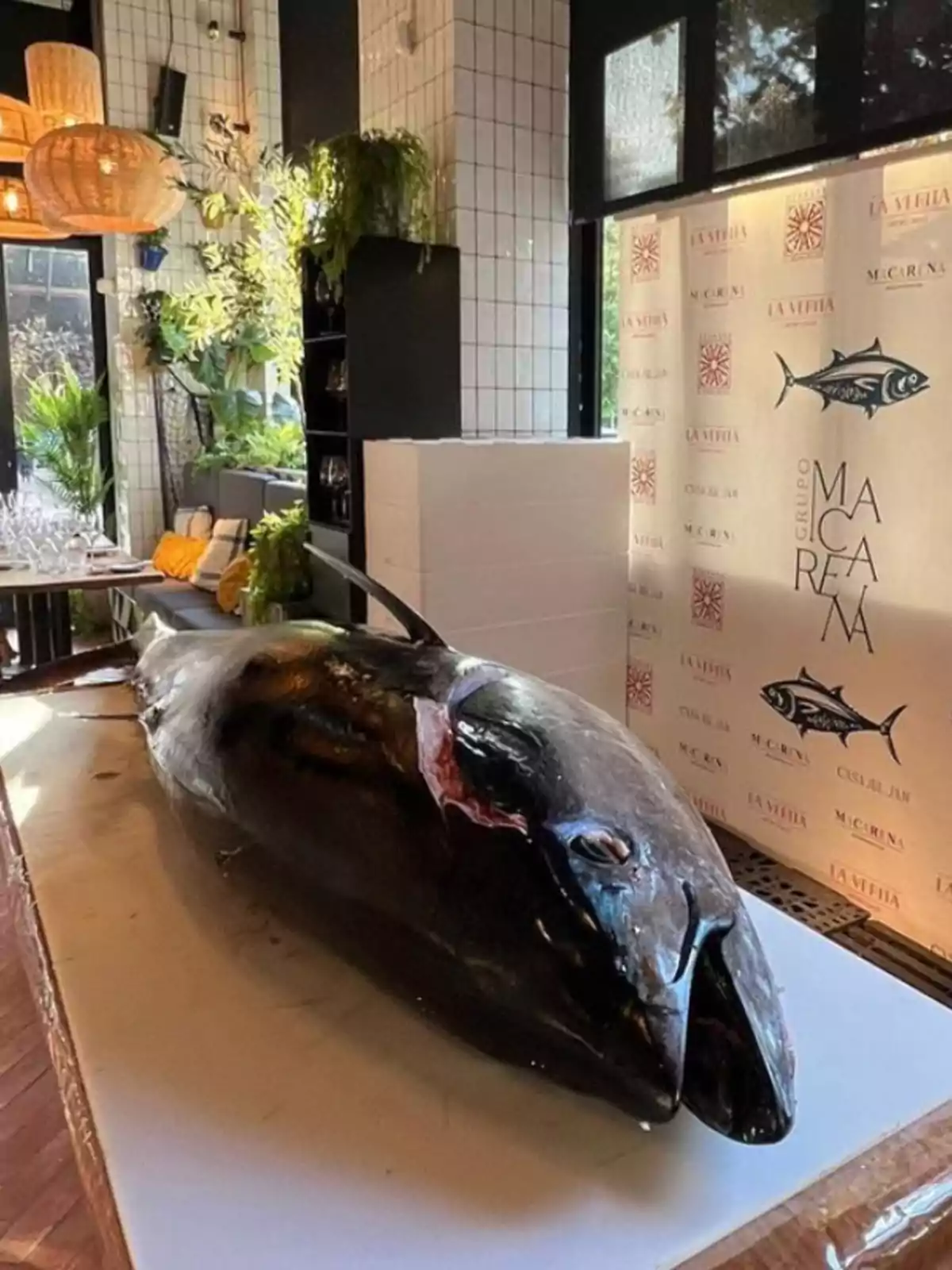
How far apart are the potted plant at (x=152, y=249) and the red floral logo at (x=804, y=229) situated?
4.35 metres

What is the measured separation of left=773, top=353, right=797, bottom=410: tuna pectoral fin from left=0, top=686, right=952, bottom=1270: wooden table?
2.17 metres

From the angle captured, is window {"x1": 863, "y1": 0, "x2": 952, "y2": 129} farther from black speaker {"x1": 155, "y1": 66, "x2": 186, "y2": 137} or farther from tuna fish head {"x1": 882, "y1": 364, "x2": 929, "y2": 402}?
black speaker {"x1": 155, "y1": 66, "x2": 186, "y2": 137}

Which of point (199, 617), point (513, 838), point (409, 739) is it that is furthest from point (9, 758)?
point (199, 617)

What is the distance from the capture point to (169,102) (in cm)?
600

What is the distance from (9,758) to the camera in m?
1.32

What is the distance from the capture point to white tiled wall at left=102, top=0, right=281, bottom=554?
19.5 feet

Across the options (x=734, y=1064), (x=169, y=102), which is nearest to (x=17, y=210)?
(x=169, y=102)

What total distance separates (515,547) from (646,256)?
101cm

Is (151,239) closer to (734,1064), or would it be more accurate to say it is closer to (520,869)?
(520,869)

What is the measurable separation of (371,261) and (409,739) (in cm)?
280

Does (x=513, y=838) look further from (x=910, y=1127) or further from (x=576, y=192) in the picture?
(x=576, y=192)

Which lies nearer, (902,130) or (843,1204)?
(843,1204)

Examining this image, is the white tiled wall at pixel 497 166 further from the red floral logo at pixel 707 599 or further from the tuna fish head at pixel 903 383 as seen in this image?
the tuna fish head at pixel 903 383

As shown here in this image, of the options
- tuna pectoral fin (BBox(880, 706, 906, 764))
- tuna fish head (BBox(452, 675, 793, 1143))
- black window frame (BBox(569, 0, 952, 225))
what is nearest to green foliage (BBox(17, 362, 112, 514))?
black window frame (BBox(569, 0, 952, 225))
